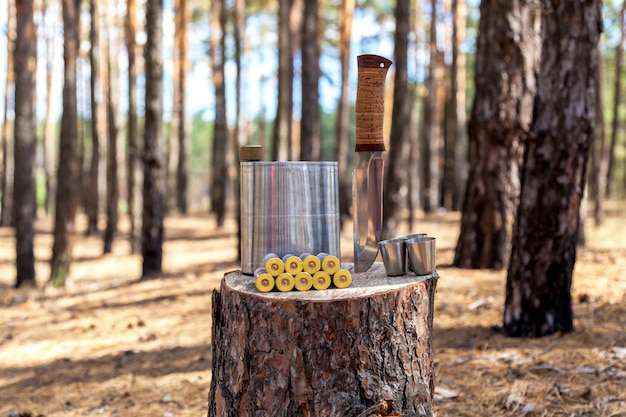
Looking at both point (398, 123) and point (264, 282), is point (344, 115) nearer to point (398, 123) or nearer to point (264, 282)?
point (398, 123)

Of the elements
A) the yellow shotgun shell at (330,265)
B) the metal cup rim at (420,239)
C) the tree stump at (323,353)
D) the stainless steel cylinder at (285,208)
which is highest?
the stainless steel cylinder at (285,208)

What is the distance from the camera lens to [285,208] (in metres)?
2.89

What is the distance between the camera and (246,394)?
8.75 ft

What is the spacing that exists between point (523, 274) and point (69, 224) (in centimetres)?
704

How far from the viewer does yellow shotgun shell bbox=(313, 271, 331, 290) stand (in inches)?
108

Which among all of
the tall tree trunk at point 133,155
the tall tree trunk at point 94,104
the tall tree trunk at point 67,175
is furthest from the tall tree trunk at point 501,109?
the tall tree trunk at point 94,104

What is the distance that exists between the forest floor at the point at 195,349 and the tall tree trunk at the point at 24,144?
0.55 m

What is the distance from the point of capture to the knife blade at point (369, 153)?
9.83 ft

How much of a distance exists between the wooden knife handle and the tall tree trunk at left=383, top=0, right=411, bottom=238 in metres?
6.51

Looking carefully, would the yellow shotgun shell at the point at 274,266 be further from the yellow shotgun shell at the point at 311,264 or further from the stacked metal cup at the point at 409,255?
the stacked metal cup at the point at 409,255

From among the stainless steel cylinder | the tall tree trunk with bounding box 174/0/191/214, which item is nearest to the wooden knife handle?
the stainless steel cylinder

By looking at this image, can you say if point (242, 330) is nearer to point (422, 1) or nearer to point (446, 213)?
point (446, 213)

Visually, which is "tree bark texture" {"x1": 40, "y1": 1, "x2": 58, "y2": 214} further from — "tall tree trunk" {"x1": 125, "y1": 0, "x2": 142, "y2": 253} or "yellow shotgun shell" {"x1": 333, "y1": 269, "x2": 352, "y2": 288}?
"yellow shotgun shell" {"x1": 333, "y1": 269, "x2": 352, "y2": 288}

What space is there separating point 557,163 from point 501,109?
2797mm
